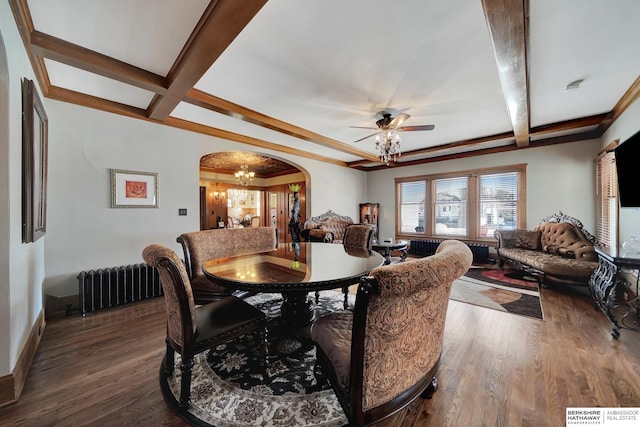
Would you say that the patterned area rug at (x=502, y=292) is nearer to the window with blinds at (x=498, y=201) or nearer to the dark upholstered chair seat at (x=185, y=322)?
the window with blinds at (x=498, y=201)

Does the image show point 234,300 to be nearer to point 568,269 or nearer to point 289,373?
point 289,373

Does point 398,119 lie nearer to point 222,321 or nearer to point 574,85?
point 574,85

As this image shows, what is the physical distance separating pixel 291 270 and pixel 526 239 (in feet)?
16.4

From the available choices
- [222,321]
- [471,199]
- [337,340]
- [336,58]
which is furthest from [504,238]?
[222,321]

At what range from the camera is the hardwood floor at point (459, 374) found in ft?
4.73

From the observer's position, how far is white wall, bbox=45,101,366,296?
2.84 meters

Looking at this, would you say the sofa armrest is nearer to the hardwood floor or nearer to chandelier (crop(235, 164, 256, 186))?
the hardwood floor

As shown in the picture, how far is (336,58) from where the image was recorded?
7.23 ft

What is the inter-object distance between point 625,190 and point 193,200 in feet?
18.2

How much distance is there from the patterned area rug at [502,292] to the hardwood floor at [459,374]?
288 mm

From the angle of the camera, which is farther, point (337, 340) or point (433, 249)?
point (433, 249)

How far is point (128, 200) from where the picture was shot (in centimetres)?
328
